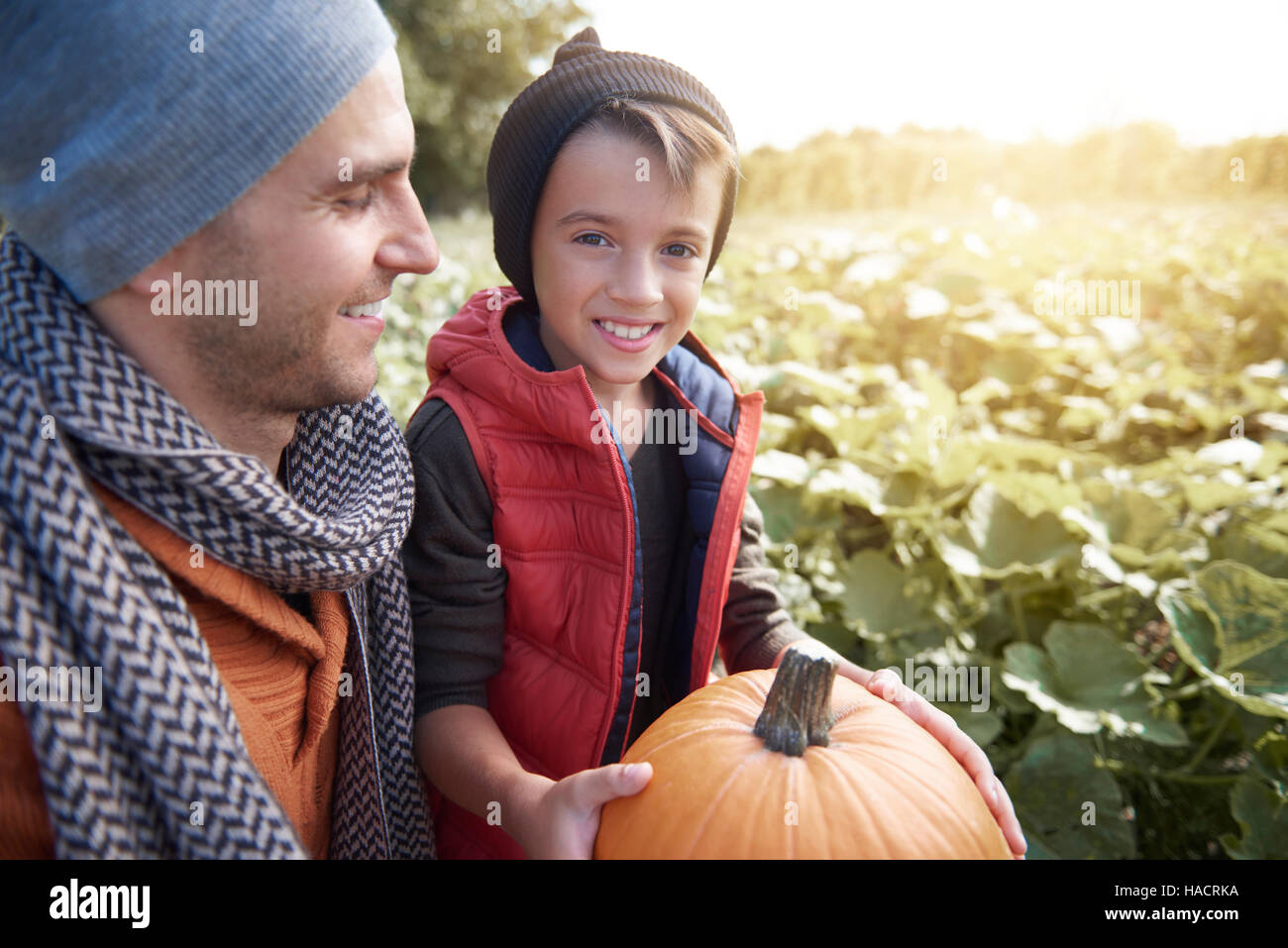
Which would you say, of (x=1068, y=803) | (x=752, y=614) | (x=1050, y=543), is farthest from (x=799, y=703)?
(x=1050, y=543)

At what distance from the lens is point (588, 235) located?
1532 millimetres

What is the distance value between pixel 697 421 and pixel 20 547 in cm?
114

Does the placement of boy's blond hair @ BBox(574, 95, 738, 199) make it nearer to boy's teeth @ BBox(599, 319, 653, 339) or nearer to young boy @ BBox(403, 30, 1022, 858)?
young boy @ BBox(403, 30, 1022, 858)

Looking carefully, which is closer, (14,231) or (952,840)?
(14,231)

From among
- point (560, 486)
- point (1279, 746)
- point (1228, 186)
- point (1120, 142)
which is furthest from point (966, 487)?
point (1120, 142)

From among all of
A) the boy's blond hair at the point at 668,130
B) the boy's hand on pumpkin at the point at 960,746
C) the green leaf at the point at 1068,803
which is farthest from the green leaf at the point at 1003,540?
the boy's blond hair at the point at 668,130

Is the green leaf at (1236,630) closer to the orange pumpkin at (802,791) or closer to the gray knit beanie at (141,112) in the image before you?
the orange pumpkin at (802,791)

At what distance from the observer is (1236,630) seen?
204 cm

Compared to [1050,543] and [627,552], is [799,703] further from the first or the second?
[1050,543]

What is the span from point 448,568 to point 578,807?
1.57 feet

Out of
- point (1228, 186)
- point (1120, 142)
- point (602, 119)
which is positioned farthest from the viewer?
point (1120, 142)

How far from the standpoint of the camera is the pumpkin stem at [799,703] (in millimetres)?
1278
